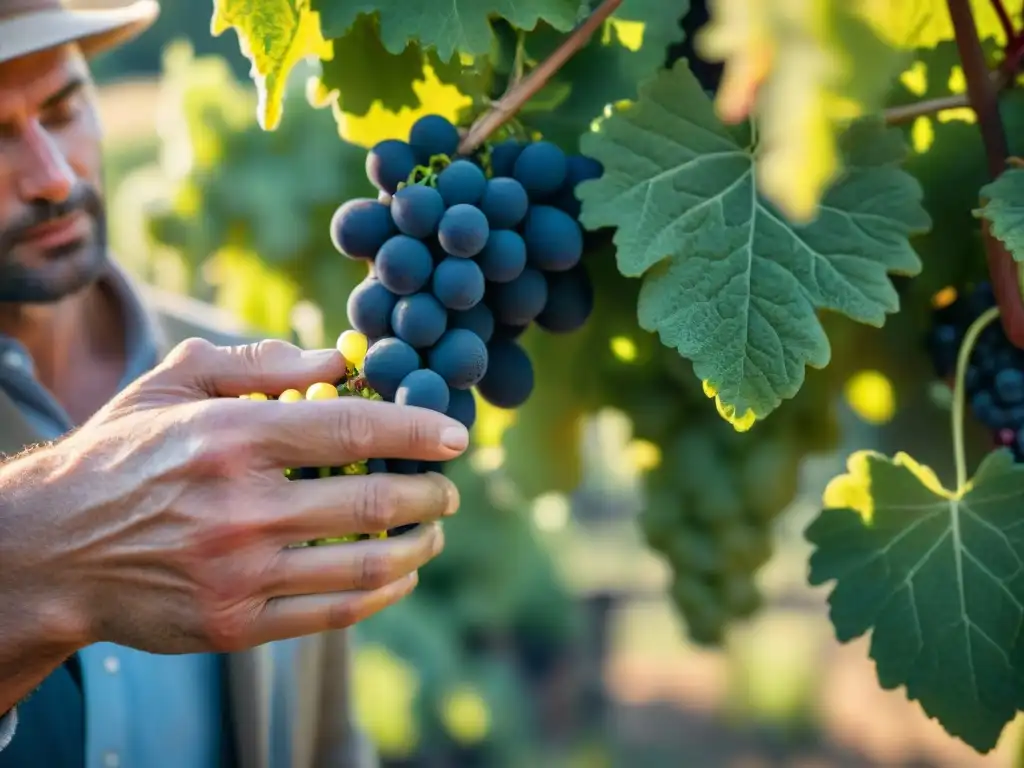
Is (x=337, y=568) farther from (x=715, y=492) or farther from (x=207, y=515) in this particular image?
(x=715, y=492)

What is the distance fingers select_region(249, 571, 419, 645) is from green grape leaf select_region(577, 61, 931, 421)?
0.26m

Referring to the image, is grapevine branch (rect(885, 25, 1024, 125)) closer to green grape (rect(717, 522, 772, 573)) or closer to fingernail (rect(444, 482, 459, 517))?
fingernail (rect(444, 482, 459, 517))

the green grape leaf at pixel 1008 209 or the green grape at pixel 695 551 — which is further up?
Result: the green grape leaf at pixel 1008 209

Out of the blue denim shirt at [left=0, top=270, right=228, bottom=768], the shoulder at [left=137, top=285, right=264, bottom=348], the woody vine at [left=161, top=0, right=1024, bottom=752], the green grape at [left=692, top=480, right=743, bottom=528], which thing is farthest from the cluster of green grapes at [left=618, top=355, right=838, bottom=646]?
the shoulder at [left=137, top=285, right=264, bottom=348]

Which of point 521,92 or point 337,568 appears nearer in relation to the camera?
point 337,568

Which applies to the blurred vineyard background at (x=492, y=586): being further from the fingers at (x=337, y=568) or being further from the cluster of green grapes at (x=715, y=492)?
the fingers at (x=337, y=568)

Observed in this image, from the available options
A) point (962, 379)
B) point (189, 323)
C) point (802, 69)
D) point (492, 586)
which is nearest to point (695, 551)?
point (962, 379)

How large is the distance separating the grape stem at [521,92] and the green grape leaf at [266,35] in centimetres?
14

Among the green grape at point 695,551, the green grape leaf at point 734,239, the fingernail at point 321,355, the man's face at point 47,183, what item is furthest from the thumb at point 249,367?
the green grape at point 695,551

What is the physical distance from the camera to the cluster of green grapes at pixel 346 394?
0.70 meters

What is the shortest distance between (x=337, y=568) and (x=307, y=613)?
0.04 m

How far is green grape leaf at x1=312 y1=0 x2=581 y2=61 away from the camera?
2.40 ft

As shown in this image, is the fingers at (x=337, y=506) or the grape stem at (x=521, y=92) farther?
the grape stem at (x=521, y=92)

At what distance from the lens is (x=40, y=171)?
122cm
